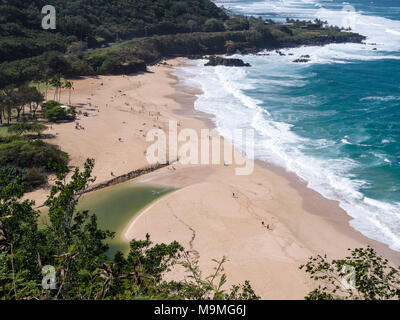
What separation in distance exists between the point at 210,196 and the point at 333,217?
34.4 feet

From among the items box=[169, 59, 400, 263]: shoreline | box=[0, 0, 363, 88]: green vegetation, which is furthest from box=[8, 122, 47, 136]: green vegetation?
box=[169, 59, 400, 263]: shoreline

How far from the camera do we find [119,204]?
2973cm

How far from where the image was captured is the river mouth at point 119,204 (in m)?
26.2

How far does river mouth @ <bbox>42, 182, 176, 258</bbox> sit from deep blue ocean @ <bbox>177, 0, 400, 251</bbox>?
14.2 meters

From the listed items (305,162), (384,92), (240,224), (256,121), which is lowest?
(240,224)

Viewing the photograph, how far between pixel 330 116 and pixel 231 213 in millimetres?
28069

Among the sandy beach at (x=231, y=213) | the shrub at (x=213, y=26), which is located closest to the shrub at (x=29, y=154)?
the sandy beach at (x=231, y=213)

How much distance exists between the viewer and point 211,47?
9994cm

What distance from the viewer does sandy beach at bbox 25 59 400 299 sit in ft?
74.7

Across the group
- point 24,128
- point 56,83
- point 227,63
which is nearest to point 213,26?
point 227,63
